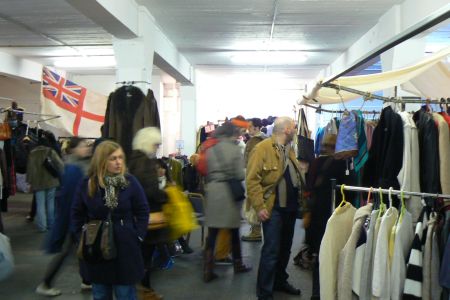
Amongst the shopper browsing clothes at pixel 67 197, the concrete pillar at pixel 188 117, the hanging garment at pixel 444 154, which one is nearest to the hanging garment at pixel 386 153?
the hanging garment at pixel 444 154

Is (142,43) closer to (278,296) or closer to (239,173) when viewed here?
(239,173)

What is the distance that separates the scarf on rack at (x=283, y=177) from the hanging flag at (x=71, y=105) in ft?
7.95

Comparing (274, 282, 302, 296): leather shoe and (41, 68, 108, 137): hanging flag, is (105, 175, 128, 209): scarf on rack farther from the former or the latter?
(41, 68, 108, 137): hanging flag

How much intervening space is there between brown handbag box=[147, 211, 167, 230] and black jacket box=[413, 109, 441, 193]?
1.87m

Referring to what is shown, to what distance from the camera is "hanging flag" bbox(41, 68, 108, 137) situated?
478cm

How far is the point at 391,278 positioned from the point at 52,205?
536 centimetres

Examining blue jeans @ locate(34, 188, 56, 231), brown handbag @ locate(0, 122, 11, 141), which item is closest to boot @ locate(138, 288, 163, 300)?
blue jeans @ locate(34, 188, 56, 231)

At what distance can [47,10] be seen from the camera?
601 cm

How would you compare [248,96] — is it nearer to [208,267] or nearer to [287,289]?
[208,267]

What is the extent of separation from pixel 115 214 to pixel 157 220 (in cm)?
84

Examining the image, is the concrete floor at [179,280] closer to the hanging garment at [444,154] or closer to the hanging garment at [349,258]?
the hanging garment at [349,258]

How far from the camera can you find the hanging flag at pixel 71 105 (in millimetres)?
4777

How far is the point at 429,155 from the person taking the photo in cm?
270

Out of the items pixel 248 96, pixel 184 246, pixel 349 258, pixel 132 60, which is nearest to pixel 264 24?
pixel 132 60
